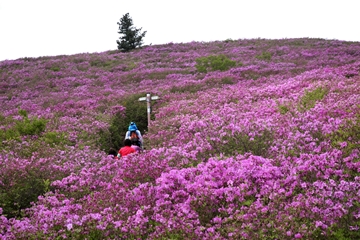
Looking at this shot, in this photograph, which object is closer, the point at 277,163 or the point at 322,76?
the point at 277,163

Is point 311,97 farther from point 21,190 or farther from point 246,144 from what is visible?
point 21,190

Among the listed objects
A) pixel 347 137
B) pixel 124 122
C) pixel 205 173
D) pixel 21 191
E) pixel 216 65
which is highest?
pixel 216 65

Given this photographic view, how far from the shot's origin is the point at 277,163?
6.67 metres

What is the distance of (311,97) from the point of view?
39.9 feet

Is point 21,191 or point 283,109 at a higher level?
point 283,109

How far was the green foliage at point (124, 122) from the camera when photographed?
1459cm

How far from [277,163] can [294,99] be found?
Answer: 261 inches

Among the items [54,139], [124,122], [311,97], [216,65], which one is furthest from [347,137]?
[216,65]

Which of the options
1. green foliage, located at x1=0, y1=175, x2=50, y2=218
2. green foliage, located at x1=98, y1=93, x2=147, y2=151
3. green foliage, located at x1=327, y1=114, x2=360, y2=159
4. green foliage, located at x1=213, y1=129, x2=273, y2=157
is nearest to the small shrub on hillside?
green foliage, located at x1=0, y1=175, x2=50, y2=218

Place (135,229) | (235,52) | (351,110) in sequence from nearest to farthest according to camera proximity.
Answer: (135,229)
(351,110)
(235,52)

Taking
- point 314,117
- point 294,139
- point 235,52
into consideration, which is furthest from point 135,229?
point 235,52

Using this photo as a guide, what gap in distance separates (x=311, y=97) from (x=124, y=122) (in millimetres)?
8484

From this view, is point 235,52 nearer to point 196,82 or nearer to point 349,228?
point 196,82

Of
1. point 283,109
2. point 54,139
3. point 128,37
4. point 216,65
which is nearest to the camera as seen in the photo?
point 283,109
